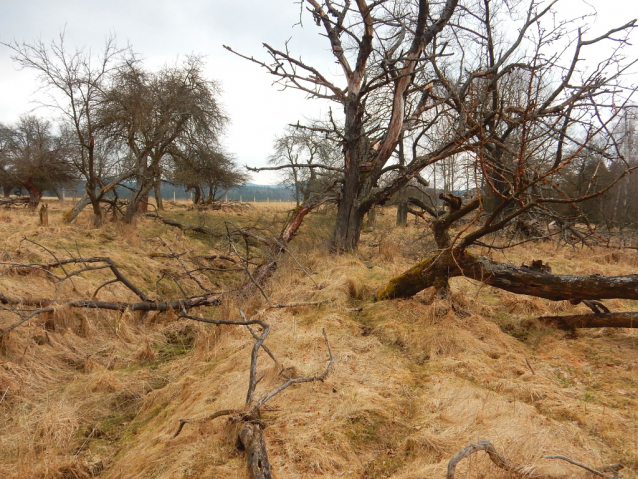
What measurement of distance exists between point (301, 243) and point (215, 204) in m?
11.0

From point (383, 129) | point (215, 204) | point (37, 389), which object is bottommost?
point (37, 389)

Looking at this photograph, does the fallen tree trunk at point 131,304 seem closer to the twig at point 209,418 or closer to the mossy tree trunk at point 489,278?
the twig at point 209,418

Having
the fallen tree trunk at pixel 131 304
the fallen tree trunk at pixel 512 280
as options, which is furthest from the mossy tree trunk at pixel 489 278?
the fallen tree trunk at pixel 131 304

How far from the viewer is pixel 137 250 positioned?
9.95 meters

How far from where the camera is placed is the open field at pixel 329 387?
238 cm

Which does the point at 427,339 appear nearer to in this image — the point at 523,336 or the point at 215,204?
the point at 523,336

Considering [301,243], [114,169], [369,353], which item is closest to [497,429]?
[369,353]

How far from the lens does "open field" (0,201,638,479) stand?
238 centimetres

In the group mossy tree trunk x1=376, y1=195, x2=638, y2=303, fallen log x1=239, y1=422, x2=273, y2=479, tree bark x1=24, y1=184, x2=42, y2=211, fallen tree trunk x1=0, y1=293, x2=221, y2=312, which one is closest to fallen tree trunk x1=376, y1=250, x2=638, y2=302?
mossy tree trunk x1=376, y1=195, x2=638, y2=303

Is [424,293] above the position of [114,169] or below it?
below

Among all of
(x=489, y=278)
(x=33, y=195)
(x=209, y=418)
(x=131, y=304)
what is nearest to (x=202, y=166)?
(x=33, y=195)

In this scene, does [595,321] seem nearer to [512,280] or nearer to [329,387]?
[512,280]

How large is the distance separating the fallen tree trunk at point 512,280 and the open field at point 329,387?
31cm

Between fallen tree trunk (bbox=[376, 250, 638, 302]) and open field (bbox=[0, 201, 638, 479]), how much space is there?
307 mm
